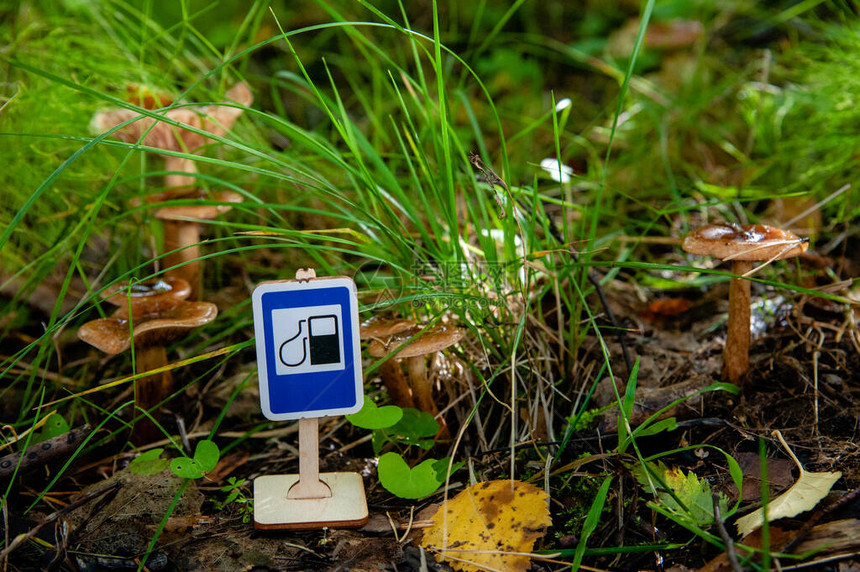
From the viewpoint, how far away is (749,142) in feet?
8.82

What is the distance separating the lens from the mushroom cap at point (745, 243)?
1469 mm

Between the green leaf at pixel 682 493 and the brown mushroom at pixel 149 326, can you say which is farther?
the brown mushroom at pixel 149 326

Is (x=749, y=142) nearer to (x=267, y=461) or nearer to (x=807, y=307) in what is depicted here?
(x=807, y=307)

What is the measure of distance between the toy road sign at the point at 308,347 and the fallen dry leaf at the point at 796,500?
32.2 inches

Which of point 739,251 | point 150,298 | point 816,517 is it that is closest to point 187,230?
point 150,298

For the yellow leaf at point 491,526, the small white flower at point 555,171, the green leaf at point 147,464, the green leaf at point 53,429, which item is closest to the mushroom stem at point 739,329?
the small white flower at point 555,171

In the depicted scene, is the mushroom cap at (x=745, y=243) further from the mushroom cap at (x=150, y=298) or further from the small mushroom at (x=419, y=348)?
the mushroom cap at (x=150, y=298)

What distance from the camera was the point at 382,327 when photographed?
1.52 m

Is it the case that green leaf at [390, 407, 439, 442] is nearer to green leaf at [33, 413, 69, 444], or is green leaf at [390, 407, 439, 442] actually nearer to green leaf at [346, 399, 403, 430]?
green leaf at [346, 399, 403, 430]

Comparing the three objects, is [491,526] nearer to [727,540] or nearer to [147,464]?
[727,540]

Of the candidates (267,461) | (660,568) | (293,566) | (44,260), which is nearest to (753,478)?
(660,568)

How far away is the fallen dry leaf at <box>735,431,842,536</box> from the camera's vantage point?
123 cm

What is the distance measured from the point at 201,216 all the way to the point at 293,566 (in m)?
1.20

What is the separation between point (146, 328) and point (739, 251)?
56.0 inches
